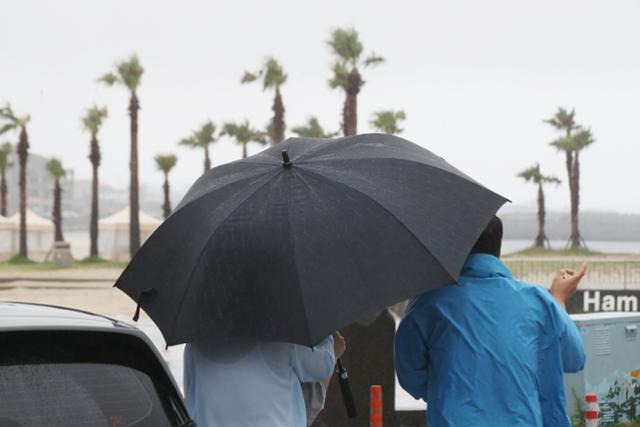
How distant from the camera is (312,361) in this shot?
11.2ft

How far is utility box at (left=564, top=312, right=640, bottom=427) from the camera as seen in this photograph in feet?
30.9

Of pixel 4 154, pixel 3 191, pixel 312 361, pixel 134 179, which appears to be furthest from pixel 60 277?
pixel 312 361

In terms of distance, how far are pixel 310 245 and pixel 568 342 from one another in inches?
34.9

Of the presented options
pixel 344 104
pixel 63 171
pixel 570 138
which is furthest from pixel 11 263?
pixel 570 138

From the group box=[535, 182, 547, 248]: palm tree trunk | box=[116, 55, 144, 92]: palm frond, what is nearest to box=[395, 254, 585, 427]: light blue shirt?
box=[116, 55, 144, 92]: palm frond

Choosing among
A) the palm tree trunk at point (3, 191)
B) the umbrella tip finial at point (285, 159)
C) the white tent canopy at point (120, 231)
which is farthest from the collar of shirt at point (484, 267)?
the palm tree trunk at point (3, 191)

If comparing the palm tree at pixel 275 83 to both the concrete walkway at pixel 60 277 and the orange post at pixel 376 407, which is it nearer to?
the concrete walkway at pixel 60 277

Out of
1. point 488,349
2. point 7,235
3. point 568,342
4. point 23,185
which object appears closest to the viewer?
point 488,349

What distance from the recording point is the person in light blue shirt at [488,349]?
3.29 meters

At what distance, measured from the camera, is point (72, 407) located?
2.76 m

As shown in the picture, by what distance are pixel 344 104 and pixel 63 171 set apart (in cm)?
2971

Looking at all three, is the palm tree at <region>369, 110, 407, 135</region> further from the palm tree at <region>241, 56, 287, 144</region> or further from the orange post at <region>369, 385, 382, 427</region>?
the orange post at <region>369, 385, 382, 427</region>

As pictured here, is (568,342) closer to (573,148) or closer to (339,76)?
(339,76)

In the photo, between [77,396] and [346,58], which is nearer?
[77,396]
